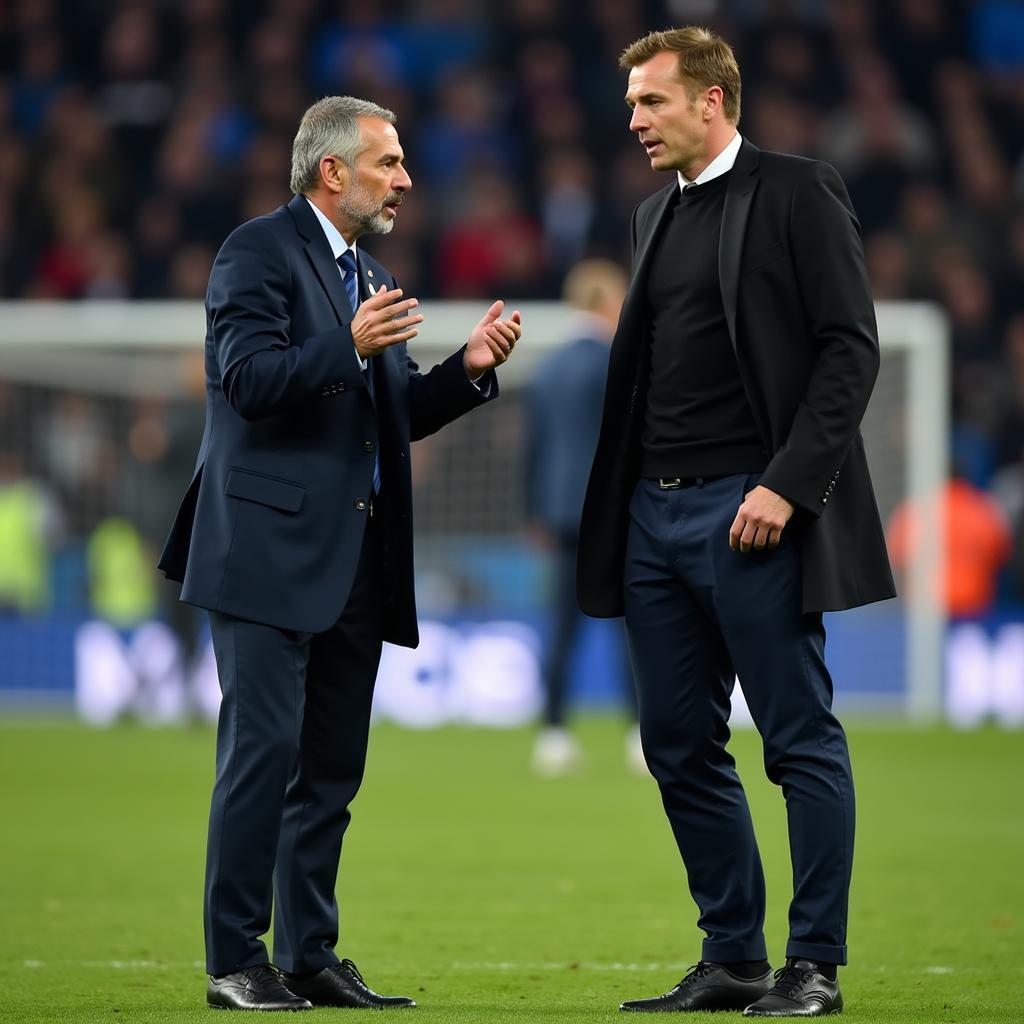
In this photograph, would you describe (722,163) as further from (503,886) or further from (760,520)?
(503,886)

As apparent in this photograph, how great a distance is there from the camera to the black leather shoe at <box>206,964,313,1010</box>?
171 inches

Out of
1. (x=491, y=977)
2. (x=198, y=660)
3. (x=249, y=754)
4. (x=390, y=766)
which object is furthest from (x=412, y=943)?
(x=198, y=660)

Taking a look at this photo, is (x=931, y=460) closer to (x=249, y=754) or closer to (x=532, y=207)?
(x=532, y=207)

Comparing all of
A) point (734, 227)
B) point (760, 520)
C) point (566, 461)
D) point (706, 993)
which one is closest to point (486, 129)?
point (566, 461)

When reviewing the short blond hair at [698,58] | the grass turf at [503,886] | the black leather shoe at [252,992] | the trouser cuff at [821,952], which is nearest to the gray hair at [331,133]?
the short blond hair at [698,58]

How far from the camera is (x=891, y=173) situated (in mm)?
17078

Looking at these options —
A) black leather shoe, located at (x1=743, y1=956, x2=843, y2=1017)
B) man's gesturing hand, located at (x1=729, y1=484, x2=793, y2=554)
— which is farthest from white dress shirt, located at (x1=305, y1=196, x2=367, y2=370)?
black leather shoe, located at (x1=743, y1=956, x2=843, y2=1017)

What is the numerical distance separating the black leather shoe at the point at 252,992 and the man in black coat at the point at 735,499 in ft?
2.48

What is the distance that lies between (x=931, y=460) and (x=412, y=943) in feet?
28.1

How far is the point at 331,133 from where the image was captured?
15.2 ft

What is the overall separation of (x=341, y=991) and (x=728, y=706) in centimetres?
107

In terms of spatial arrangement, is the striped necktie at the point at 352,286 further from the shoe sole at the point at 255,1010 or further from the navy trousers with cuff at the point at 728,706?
the shoe sole at the point at 255,1010

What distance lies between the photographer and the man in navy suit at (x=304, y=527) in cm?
436

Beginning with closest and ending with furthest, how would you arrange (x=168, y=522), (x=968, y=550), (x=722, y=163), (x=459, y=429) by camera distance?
(x=722, y=163), (x=168, y=522), (x=968, y=550), (x=459, y=429)
